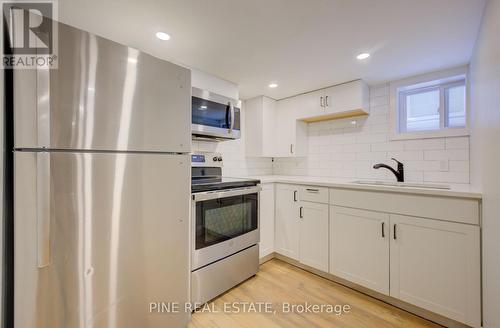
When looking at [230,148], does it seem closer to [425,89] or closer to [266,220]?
[266,220]

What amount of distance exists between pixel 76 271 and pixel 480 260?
2.32m

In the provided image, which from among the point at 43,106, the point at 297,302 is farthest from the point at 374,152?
the point at 43,106

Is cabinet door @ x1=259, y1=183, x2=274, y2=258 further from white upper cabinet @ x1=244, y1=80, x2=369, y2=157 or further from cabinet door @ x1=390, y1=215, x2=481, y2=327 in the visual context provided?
cabinet door @ x1=390, y1=215, x2=481, y2=327

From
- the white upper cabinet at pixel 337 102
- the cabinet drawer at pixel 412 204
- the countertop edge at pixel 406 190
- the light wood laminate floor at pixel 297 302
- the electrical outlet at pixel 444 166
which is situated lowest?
the light wood laminate floor at pixel 297 302

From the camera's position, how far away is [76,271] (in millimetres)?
982

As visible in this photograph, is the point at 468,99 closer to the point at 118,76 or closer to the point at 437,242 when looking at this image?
the point at 437,242

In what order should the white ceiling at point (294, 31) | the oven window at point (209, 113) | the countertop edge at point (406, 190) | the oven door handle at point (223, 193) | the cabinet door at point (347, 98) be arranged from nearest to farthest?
1. the white ceiling at point (294, 31)
2. the countertop edge at point (406, 190)
3. the oven door handle at point (223, 193)
4. the oven window at point (209, 113)
5. the cabinet door at point (347, 98)

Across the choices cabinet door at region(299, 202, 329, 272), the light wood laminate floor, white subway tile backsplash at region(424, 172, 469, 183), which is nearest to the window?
white subway tile backsplash at region(424, 172, 469, 183)

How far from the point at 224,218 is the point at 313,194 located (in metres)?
0.94

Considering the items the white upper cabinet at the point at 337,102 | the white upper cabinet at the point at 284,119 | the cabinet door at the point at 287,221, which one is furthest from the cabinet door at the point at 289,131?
the cabinet door at the point at 287,221

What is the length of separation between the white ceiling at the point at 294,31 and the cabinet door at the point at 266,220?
1.29 metres

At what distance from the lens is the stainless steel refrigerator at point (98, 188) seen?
88 cm

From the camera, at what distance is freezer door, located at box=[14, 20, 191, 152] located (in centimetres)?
87

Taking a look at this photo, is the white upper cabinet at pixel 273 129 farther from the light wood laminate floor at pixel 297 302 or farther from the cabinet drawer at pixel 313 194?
the light wood laminate floor at pixel 297 302
